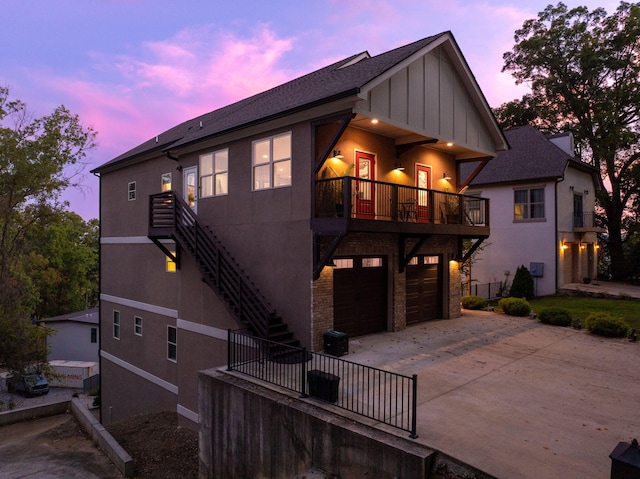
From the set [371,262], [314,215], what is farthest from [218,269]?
[371,262]

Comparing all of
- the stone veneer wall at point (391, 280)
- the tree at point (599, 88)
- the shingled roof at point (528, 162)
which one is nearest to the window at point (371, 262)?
the stone veneer wall at point (391, 280)

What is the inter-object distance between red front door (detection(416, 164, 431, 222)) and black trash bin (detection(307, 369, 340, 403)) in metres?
8.53

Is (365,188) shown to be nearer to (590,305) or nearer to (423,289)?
(423,289)

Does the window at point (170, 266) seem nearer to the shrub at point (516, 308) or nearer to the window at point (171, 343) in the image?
the window at point (171, 343)

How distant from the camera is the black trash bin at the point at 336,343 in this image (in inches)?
444

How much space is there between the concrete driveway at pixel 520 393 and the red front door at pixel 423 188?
442 centimetres

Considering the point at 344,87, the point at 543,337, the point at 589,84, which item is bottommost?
the point at 543,337

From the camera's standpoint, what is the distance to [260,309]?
11.7 metres

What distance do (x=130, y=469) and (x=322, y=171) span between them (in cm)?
1061

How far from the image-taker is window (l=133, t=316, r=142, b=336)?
19.8 m

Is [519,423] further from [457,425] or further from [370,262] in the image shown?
[370,262]

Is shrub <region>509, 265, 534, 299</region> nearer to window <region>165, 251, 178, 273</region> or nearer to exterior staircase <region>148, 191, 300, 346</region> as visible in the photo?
exterior staircase <region>148, 191, 300, 346</region>

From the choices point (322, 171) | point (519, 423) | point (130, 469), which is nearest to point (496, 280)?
point (322, 171)

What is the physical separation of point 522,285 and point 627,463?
21.8m
